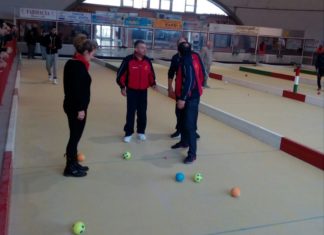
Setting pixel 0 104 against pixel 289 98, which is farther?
pixel 289 98

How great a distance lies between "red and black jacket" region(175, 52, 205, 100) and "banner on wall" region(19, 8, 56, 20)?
15.6 m

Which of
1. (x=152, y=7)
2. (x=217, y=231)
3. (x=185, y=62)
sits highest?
(x=152, y=7)

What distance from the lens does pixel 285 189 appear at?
3750mm

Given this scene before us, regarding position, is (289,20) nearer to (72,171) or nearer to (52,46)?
(52,46)

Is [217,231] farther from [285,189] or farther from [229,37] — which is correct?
[229,37]

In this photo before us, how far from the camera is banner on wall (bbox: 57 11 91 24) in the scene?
60.5 feet

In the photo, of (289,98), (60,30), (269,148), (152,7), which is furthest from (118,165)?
(152,7)

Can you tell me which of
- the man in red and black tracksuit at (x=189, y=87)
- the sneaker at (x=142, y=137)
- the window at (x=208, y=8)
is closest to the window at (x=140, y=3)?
the window at (x=208, y=8)

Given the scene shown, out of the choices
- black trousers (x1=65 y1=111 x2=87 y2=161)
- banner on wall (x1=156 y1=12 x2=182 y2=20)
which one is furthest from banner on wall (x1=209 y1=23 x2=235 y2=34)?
black trousers (x1=65 y1=111 x2=87 y2=161)

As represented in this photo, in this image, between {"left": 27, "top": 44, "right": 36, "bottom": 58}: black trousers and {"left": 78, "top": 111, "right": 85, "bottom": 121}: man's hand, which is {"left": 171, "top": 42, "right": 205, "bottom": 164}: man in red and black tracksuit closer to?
{"left": 78, "top": 111, "right": 85, "bottom": 121}: man's hand

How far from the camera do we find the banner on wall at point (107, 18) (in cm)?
1916

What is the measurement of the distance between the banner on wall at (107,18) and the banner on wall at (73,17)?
1.10 feet

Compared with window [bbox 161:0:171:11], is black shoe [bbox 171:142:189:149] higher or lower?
lower

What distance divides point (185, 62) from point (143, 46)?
79cm
